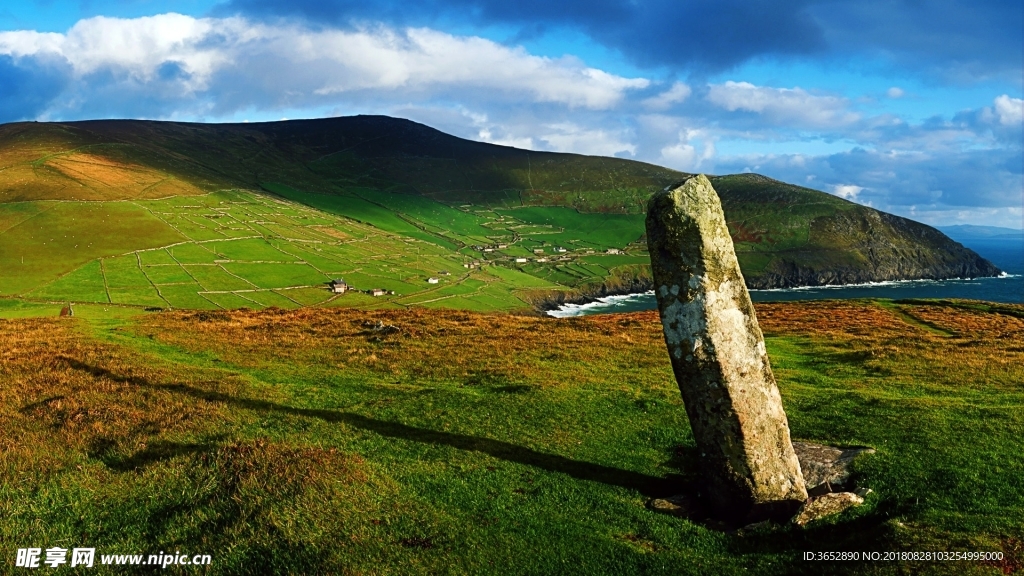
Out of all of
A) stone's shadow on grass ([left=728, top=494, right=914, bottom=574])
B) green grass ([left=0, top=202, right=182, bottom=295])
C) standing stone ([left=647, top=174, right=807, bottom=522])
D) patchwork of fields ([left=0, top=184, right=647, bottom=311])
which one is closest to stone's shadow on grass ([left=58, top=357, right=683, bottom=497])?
standing stone ([left=647, top=174, right=807, bottom=522])

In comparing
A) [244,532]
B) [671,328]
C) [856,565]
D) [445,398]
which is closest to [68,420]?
[244,532]

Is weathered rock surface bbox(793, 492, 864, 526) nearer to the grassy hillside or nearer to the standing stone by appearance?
the grassy hillside

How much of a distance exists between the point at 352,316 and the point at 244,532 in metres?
37.7

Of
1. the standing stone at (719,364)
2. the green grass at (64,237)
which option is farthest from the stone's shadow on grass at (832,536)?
the green grass at (64,237)

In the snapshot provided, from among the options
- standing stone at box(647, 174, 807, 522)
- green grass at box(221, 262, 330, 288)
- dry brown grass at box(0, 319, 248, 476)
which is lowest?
green grass at box(221, 262, 330, 288)

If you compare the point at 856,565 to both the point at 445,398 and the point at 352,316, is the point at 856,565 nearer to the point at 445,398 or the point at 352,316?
the point at 445,398

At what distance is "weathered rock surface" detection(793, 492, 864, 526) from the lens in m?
12.7

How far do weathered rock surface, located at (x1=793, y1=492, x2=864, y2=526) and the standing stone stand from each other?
1.90 ft

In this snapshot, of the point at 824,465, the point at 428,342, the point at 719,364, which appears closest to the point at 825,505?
the point at 824,465

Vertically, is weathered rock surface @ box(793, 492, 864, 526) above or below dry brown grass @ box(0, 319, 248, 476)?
above

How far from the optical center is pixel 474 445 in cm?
1742

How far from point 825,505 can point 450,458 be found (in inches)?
346

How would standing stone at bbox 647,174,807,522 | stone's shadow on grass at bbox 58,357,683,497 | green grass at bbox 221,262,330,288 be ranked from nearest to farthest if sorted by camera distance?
1. standing stone at bbox 647,174,807,522
2. stone's shadow on grass at bbox 58,357,683,497
3. green grass at bbox 221,262,330,288

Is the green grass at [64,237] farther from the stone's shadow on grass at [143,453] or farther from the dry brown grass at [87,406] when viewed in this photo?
the stone's shadow on grass at [143,453]
